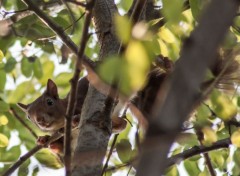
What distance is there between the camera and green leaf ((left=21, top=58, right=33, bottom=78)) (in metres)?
2.86

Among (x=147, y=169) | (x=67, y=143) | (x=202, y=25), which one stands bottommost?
(x=67, y=143)

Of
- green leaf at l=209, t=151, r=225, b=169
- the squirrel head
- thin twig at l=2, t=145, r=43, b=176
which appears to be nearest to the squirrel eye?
the squirrel head

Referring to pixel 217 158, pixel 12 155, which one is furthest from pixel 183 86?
pixel 12 155

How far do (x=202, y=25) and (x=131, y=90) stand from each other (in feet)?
0.66

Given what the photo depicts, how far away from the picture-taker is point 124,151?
95.3 inches

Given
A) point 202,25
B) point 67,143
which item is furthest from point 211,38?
point 67,143

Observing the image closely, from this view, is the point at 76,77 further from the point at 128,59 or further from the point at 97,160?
the point at 128,59

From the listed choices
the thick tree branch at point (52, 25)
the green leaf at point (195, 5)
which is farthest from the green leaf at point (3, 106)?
the green leaf at point (195, 5)

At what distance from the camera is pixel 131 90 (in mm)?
854

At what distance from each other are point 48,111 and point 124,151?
1724mm

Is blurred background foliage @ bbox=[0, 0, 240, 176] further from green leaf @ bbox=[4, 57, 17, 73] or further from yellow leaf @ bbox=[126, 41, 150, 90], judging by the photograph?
yellow leaf @ bbox=[126, 41, 150, 90]

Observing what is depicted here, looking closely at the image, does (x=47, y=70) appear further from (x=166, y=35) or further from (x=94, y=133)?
(x=166, y=35)

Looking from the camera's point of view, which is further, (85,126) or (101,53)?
(101,53)

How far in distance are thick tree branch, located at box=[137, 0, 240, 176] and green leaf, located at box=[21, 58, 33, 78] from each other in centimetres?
222
